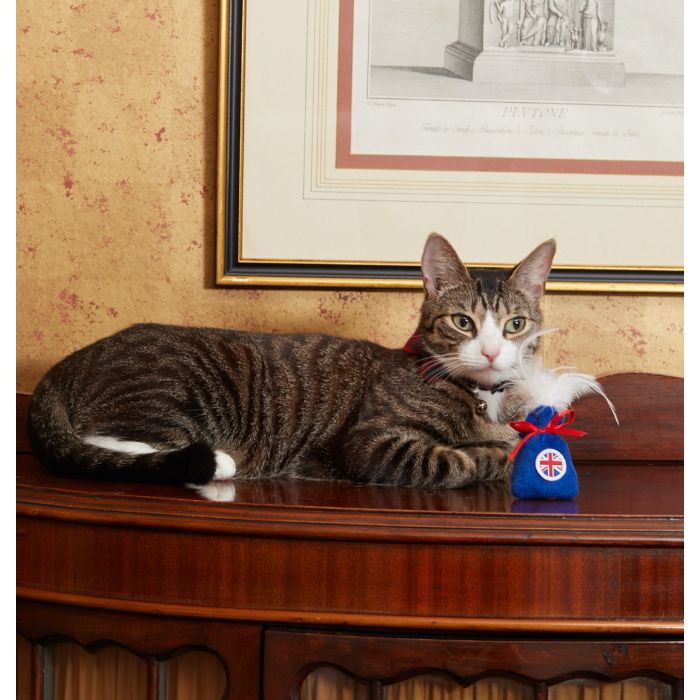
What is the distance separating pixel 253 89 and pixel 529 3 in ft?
1.70

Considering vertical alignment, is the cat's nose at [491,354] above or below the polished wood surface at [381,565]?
above

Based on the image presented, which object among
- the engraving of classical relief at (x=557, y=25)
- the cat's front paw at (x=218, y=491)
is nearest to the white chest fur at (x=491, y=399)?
the cat's front paw at (x=218, y=491)

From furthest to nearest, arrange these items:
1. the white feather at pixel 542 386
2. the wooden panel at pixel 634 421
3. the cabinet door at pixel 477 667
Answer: the wooden panel at pixel 634 421, the white feather at pixel 542 386, the cabinet door at pixel 477 667

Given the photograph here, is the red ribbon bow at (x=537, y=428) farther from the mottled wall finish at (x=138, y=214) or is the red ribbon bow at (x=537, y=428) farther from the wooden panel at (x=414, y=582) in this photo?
the mottled wall finish at (x=138, y=214)

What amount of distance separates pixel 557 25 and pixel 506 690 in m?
1.10

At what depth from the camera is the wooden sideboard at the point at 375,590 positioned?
2.46 feet

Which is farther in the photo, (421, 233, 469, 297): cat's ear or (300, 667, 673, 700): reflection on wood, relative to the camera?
(421, 233, 469, 297): cat's ear

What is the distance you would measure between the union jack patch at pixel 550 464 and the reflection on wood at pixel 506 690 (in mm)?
239

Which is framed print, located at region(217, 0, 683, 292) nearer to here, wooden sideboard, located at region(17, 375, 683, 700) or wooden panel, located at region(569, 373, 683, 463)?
wooden panel, located at region(569, 373, 683, 463)

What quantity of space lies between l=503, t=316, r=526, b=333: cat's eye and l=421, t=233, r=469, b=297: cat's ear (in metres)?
0.09

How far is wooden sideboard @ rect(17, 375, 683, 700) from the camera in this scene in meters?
0.75

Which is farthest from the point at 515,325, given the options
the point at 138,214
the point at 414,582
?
→ the point at 138,214

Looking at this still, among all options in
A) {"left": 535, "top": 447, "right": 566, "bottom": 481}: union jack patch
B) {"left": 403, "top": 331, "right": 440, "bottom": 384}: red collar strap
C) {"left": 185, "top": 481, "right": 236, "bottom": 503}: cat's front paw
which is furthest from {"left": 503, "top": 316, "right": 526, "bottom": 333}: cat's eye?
{"left": 185, "top": 481, "right": 236, "bottom": 503}: cat's front paw

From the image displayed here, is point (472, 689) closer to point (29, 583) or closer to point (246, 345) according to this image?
point (29, 583)
